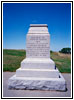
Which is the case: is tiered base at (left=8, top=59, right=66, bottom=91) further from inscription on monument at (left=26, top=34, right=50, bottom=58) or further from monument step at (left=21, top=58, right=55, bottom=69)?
inscription on monument at (left=26, top=34, right=50, bottom=58)

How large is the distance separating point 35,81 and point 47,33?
104 inches

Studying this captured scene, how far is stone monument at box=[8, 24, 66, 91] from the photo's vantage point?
5.41 m

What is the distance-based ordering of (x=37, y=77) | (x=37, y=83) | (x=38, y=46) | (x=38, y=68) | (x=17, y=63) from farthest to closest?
(x=17, y=63), (x=38, y=46), (x=38, y=68), (x=37, y=77), (x=37, y=83)

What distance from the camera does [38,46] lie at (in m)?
6.41

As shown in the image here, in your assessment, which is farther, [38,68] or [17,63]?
[17,63]

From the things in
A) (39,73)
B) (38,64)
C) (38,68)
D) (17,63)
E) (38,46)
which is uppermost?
(38,46)

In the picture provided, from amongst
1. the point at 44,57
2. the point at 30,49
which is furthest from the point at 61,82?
the point at 30,49

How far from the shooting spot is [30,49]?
644cm

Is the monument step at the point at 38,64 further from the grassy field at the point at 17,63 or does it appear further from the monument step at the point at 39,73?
the grassy field at the point at 17,63

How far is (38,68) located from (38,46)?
120 cm

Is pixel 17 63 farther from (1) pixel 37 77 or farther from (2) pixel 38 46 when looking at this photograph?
(1) pixel 37 77

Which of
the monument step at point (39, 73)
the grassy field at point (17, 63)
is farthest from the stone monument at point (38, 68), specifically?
the grassy field at point (17, 63)

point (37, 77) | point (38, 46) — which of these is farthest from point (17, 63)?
point (37, 77)

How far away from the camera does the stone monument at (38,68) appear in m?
5.41
